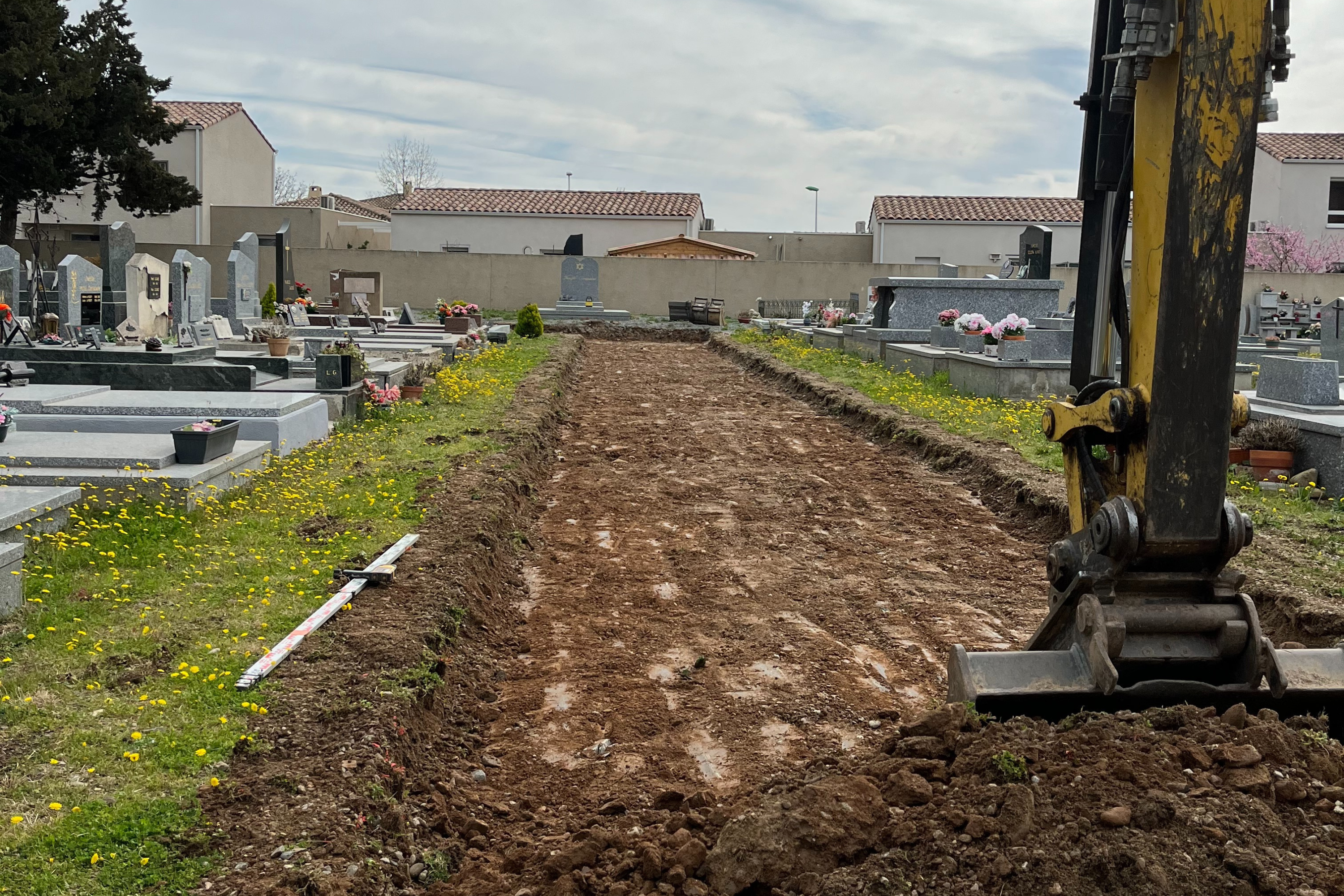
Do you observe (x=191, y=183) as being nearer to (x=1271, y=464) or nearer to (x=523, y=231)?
(x=523, y=231)

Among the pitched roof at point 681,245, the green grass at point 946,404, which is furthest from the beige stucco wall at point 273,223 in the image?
the green grass at point 946,404

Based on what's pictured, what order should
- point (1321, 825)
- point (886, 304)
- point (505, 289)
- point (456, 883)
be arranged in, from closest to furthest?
point (1321, 825) < point (456, 883) < point (886, 304) < point (505, 289)

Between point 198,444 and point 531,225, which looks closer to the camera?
point 198,444

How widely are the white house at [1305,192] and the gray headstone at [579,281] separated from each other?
91.8 ft

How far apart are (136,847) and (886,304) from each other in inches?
780

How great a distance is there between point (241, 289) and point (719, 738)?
62.9ft

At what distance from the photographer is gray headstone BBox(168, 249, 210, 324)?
57.0ft

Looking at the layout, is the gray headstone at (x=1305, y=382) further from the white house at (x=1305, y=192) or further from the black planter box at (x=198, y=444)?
the white house at (x=1305, y=192)

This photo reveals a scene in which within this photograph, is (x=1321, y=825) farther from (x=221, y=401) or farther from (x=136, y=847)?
(x=221, y=401)

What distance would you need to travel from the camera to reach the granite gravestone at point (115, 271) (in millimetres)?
15984

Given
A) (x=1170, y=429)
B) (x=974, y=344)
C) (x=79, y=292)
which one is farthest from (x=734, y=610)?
(x=79, y=292)

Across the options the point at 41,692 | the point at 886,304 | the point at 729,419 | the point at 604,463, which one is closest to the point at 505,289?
the point at 886,304

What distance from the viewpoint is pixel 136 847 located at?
3385 mm

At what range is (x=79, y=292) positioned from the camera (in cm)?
1614
